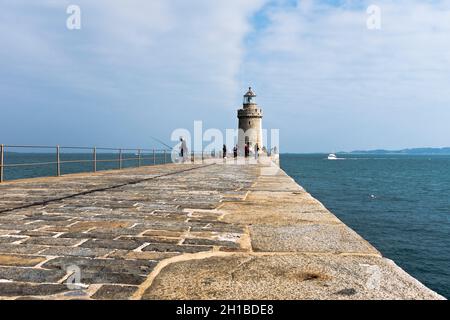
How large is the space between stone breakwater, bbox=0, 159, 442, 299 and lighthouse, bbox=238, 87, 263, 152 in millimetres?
43528

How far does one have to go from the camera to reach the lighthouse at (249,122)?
49.0 meters

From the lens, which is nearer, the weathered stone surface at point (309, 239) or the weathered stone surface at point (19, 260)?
the weathered stone surface at point (19, 260)

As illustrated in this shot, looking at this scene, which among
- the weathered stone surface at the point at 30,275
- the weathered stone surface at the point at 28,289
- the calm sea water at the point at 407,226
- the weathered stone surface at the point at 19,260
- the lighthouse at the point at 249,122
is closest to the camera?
the weathered stone surface at the point at 28,289

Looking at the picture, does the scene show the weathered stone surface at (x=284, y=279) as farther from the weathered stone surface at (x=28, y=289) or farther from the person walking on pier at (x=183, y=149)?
the person walking on pier at (x=183, y=149)

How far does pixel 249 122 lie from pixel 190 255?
4622 centimetres

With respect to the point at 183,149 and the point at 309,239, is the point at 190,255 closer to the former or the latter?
the point at 309,239

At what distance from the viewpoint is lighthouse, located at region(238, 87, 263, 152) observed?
1929 inches

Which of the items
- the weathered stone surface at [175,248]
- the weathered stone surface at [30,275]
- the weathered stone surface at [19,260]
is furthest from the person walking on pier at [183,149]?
the weathered stone surface at [30,275]

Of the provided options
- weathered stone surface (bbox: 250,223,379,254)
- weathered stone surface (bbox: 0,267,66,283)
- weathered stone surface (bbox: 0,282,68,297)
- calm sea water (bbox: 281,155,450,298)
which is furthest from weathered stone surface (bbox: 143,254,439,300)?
calm sea water (bbox: 281,155,450,298)

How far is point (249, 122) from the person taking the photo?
4900 centimetres

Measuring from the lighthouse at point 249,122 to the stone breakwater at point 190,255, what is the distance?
143 ft

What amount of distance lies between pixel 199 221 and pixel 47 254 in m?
1.88

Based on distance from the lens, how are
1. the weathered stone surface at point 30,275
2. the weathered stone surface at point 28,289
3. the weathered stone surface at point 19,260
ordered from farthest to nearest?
the weathered stone surface at point 19,260 < the weathered stone surface at point 30,275 < the weathered stone surface at point 28,289
